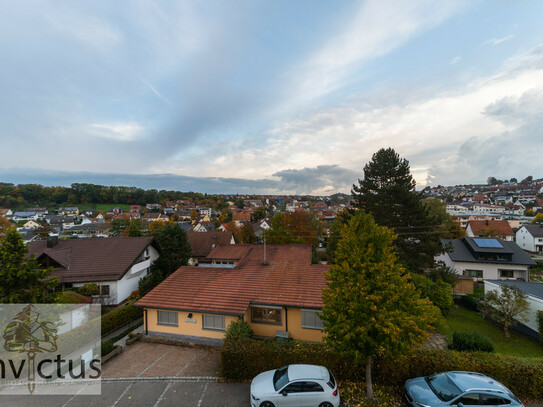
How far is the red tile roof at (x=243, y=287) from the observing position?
13453mm

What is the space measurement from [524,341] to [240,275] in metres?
18.9

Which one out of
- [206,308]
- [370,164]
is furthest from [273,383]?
[370,164]

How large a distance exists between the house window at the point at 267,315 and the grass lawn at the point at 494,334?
10921 mm

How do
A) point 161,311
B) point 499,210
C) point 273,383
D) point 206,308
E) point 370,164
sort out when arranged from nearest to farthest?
point 273,383, point 206,308, point 161,311, point 370,164, point 499,210

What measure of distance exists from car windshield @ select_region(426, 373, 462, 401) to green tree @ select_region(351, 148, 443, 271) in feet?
51.4

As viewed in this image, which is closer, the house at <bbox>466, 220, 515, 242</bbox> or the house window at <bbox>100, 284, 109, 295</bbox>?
the house window at <bbox>100, 284, 109, 295</bbox>

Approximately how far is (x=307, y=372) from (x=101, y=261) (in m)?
21.4

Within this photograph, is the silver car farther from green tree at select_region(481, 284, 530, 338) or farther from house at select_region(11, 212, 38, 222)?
house at select_region(11, 212, 38, 222)

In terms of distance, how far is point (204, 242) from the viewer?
127 feet

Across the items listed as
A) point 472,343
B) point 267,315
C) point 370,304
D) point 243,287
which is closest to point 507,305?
point 472,343

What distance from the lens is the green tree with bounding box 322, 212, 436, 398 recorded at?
25.1 feet

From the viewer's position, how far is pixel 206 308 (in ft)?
43.6

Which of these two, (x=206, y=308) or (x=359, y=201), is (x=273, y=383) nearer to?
(x=206, y=308)

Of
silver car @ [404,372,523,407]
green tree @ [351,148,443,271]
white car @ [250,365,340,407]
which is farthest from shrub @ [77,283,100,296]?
green tree @ [351,148,443,271]
